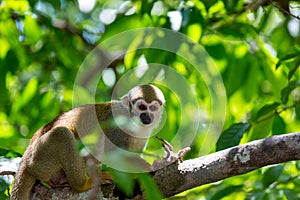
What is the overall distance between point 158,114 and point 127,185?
222 cm

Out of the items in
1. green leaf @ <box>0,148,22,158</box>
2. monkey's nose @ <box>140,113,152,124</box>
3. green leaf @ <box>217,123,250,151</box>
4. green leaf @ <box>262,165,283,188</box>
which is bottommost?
green leaf @ <box>262,165,283,188</box>

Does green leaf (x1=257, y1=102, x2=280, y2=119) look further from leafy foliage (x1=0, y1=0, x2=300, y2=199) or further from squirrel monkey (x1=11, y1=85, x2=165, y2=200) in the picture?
squirrel monkey (x1=11, y1=85, x2=165, y2=200)

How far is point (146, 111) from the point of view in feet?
15.0

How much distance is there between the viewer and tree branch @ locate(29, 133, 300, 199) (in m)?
3.09

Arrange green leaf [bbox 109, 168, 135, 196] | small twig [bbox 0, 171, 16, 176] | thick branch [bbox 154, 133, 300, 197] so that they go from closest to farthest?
green leaf [bbox 109, 168, 135, 196] < thick branch [bbox 154, 133, 300, 197] < small twig [bbox 0, 171, 16, 176]

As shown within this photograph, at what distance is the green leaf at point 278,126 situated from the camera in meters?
4.14

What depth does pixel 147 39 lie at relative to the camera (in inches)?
187

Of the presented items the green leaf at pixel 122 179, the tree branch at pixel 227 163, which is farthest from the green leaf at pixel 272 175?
the green leaf at pixel 122 179

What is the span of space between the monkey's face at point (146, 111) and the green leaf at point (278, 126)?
36.3 inches

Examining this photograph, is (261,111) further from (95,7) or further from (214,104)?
(95,7)

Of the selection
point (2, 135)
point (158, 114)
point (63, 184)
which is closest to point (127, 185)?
point (63, 184)

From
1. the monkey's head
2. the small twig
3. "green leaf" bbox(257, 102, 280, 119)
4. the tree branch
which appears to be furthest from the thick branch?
the monkey's head

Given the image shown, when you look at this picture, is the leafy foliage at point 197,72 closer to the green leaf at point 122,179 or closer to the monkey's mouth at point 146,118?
the monkey's mouth at point 146,118

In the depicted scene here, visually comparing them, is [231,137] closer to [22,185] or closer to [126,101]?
[126,101]
